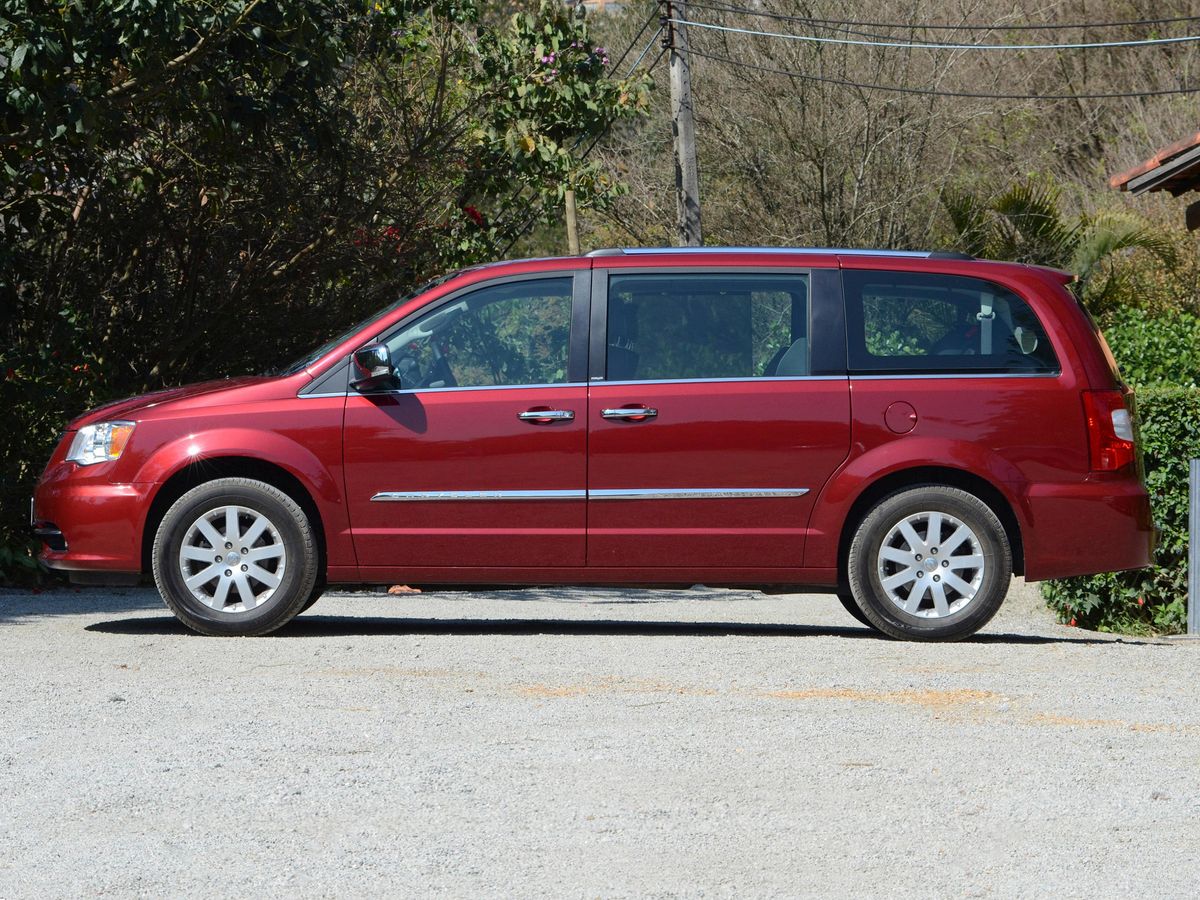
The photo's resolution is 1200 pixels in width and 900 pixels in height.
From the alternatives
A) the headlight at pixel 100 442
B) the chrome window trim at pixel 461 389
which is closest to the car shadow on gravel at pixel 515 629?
the headlight at pixel 100 442

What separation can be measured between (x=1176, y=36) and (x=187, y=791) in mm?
31132

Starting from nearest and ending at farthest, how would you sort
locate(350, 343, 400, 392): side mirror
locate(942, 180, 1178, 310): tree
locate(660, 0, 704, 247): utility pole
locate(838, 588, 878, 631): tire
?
1. locate(350, 343, 400, 392): side mirror
2. locate(838, 588, 878, 631): tire
3. locate(660, 0, 704, 247): utility pole
4. locate(942, 180, 1178, 310): tree

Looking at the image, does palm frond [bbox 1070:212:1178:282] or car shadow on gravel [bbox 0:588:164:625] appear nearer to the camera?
car shadow on gravel [bbox 0:588:164:625]

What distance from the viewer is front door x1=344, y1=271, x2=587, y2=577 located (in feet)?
26.2

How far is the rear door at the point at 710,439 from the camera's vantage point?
7.98 meters

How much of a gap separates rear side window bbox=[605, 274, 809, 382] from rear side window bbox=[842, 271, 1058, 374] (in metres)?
0.29

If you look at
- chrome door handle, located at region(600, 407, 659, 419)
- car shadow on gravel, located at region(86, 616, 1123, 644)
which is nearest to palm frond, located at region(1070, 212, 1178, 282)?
car shadow on gravel, located at region(86, 616, 1123, 644)

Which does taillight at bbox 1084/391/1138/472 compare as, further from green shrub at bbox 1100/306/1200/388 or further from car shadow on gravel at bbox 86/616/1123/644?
green shrub at bbox 1100/306/1200/388

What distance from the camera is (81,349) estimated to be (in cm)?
1231

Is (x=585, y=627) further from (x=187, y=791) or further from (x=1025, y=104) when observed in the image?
A: (x=1025, y=104)

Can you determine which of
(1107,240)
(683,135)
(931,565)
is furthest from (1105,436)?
(1107,240)

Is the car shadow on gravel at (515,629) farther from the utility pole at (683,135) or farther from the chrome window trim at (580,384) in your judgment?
the utility pole at (683,135)

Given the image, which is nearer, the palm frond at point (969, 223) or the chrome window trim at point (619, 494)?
the chrome window trim at point (619, 494)

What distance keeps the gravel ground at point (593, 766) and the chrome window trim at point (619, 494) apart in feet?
2.24
